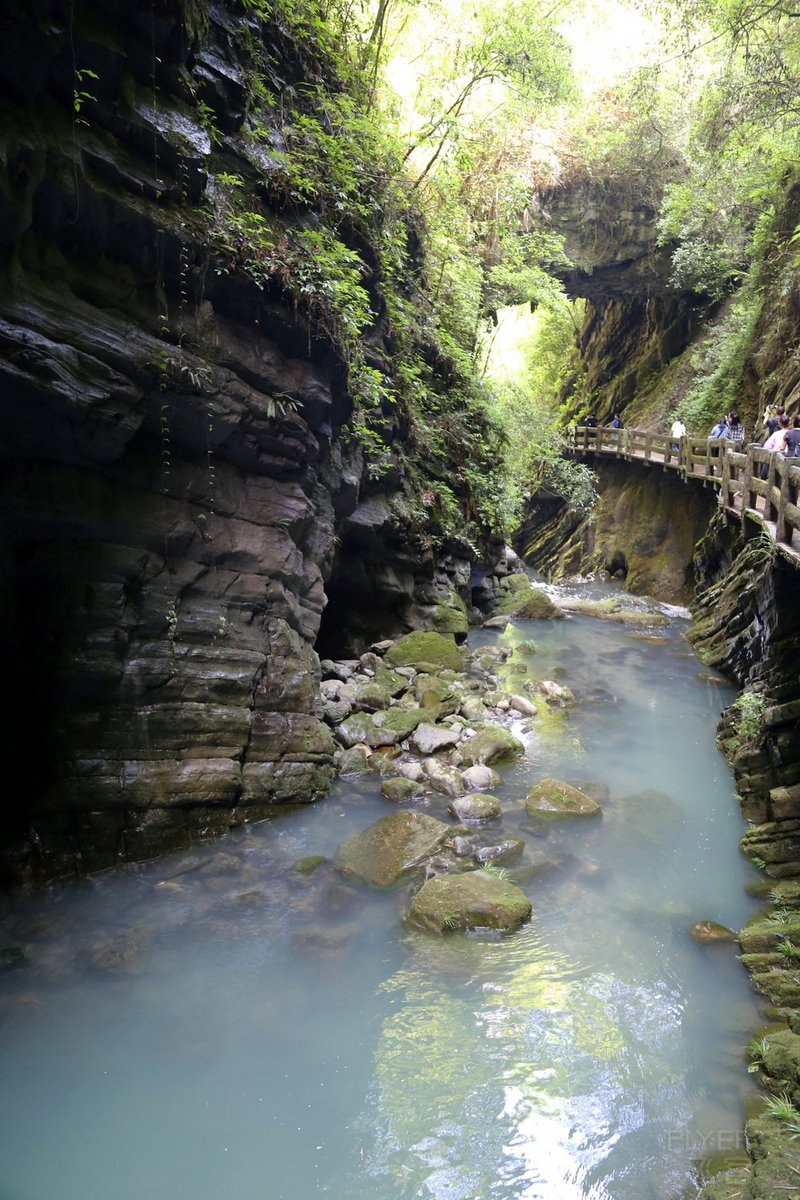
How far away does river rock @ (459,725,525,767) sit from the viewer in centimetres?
901

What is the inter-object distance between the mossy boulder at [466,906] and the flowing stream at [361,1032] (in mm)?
144

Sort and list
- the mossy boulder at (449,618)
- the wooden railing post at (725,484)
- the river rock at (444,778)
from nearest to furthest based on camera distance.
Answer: the river rock at (444,778) → the mossy boulder at (449,618) → the wooden railing post at (725,484)

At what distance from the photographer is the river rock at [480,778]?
837 cm

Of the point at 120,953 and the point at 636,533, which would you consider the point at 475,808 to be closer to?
the point at 120,953

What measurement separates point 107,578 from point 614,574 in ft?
66.9

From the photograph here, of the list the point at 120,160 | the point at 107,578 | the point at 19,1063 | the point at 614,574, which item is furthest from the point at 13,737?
the point at 614,574

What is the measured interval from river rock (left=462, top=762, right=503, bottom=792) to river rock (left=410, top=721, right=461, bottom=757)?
0.60m

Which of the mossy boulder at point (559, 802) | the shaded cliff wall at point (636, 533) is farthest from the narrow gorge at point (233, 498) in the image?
the shaded cliff wall at point (636, 533)

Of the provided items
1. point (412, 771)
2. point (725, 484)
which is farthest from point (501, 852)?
point (725, 484)

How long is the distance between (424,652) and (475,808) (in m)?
4.47

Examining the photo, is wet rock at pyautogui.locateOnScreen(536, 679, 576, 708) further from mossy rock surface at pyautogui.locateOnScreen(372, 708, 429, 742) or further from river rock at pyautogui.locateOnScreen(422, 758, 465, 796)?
river rock at pyautogui.locateOnScreen(422, 758, 465, 796)

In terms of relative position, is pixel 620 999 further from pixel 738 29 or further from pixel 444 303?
A: pixel 444 303

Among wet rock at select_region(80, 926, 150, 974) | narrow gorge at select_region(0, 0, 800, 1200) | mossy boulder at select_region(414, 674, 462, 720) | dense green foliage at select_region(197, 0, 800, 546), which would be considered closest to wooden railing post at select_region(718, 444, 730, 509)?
narrow gorge at select_region(0, 0, 800, 1200)

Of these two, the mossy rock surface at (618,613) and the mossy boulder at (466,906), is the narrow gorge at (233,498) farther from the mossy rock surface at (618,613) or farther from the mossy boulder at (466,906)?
the mossy rock surface at (618,613)
